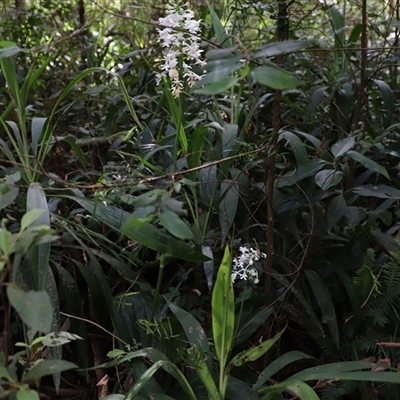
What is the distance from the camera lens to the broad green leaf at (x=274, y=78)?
0.67 m

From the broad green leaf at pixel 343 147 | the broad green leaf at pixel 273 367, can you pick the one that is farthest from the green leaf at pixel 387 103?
the broad green leaf at pixel 273 367

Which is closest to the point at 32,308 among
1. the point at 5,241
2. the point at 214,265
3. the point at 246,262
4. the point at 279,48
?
the point at 5,241

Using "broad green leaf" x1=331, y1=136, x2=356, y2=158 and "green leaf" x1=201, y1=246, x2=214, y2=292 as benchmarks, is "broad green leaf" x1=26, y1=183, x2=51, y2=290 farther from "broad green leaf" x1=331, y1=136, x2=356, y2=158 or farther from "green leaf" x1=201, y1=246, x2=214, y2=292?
"broad green leaf" x1=331, y1=136, x2=356, y2=158

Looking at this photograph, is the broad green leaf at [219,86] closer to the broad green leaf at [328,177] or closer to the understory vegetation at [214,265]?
the understory vegetation at [214,265]

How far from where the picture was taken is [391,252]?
152 cm

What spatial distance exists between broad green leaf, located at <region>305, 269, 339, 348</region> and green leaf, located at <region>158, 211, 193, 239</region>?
79 centimetres

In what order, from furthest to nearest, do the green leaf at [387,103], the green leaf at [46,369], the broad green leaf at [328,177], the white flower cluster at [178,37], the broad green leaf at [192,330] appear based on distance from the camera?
the green leaf at [387,103]
the broad green leaf at [328,177]
the broad green leaf at [192,330]
the white flower cluster at [178,37]
the green leaf at [46,369]

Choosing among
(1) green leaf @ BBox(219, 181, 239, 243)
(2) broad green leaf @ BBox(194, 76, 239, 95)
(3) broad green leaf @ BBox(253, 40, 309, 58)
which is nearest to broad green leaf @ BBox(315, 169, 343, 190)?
(1) green leaf @ BBox(219, 181, 239, 243)

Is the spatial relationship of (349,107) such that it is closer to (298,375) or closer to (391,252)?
(391,252)

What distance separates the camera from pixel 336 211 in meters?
1.47

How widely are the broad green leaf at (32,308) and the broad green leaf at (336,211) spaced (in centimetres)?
92

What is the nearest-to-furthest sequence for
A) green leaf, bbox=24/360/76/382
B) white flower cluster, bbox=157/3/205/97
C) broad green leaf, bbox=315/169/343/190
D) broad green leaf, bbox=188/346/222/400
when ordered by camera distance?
green leaf, bbox=24/360/76/382
white flower cluster, bbox=157/3/205/97
broad green leaf, bbox=188/346/222/400
broad green leaf, bbox=315/169/343/190

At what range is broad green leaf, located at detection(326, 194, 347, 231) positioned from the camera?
4.78ft

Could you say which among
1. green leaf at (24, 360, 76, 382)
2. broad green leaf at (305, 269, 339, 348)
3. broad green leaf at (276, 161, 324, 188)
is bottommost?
broad green leaf at (305, 269, 339, 348)
